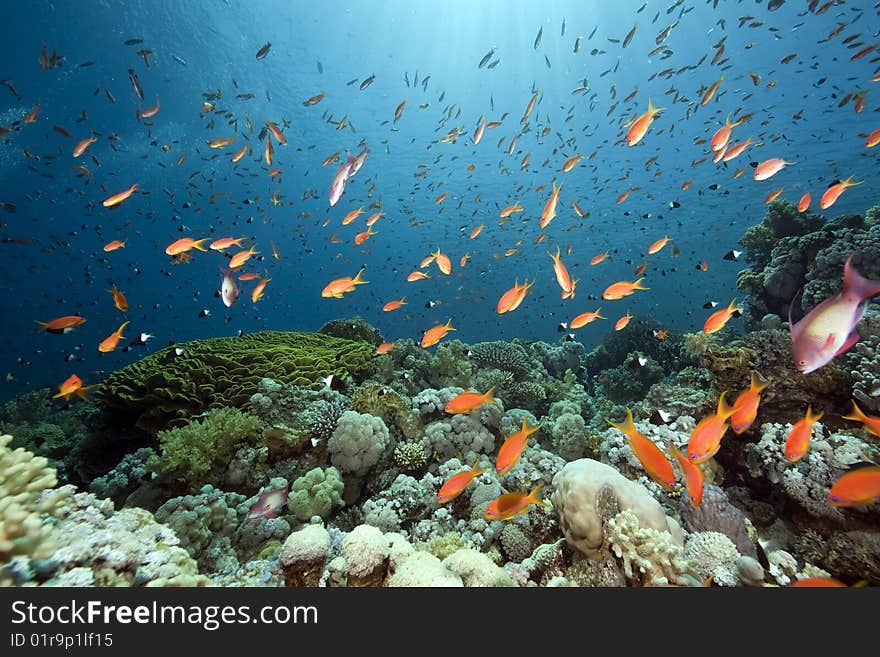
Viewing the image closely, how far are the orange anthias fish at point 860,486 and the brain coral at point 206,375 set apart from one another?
674 centimetres

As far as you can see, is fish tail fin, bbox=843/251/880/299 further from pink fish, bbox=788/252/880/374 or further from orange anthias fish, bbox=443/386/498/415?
orange anthias fish, bbox=443/386/498/415

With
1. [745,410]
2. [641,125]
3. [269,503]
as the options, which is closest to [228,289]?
[269,503]

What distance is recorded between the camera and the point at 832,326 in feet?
7.01

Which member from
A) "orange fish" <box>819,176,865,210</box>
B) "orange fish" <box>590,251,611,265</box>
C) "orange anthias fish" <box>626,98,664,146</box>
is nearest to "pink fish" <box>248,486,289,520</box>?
"orange anthias fish" <box>626,98,664,146</box>

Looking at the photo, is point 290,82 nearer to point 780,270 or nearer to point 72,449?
point 72,449

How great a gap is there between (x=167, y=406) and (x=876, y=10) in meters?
36.8

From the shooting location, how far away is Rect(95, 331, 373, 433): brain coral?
6254 mm

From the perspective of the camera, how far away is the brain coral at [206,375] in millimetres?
6254

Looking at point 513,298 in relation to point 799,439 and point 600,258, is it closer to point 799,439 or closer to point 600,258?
point 799,439

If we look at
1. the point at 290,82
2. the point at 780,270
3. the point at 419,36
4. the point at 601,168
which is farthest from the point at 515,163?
the point at 780,270

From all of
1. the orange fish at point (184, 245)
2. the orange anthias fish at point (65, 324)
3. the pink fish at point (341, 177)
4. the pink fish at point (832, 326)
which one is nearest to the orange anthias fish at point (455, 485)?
the pink fish at point (832, 326)

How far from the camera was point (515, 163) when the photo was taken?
42.0 meters

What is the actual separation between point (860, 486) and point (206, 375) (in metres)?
8.62

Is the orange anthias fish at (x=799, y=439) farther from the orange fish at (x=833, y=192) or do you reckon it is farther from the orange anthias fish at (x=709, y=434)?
the orange fish at (x=833, y=192)
